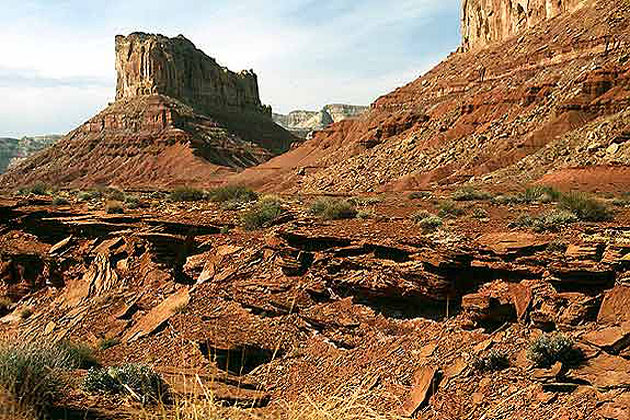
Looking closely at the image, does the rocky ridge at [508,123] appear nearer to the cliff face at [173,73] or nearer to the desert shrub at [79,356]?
the desert shrub at [79,356]

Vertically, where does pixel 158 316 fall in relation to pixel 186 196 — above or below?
below

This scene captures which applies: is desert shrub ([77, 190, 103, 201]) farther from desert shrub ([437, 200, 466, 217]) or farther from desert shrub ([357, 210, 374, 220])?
desert shrub ([437, 200, 466, 217])

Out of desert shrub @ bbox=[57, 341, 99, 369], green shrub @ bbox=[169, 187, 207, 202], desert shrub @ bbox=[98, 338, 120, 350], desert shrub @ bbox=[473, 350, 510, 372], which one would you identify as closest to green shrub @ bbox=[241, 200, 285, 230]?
desert shrub @ bbox=[98, 338, 120, 350]

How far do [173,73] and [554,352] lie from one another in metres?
94.4

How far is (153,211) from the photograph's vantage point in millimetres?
14969

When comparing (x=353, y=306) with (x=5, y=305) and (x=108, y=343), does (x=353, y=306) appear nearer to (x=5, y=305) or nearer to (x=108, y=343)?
(x=108, y=343)

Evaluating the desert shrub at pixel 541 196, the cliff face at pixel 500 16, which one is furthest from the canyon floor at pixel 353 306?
A: the cliff face at pixel 500 16

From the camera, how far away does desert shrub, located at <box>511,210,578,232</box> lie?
925 cm

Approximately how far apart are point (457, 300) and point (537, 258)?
129 centimetres

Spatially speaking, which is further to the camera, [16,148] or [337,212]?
[16,148]

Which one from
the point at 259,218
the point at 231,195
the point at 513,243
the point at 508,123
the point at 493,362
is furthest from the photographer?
the point at 508,123

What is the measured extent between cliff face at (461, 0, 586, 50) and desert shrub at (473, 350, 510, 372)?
4989 cm

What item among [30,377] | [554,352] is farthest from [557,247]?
[30,377]

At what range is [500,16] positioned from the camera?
60.2 m
